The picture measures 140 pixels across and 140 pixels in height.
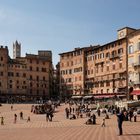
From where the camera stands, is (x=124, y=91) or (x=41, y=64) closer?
(x=124, y=91)

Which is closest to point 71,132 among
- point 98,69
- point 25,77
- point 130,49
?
point 130,49

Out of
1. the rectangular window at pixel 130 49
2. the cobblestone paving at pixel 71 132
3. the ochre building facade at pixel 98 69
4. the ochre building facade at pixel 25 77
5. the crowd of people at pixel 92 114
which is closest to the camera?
the cobblestone paving at pixel 71 132

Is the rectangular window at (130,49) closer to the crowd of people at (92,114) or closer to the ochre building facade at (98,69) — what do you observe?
the ochre building facade at (98,69)

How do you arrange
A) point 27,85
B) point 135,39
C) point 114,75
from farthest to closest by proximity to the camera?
point 27,85
point 114,75
point 135,39

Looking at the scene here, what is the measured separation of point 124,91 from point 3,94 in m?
40.9

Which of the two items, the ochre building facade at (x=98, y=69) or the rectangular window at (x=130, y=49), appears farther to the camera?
the ochre building facade at (x=98, y=69)

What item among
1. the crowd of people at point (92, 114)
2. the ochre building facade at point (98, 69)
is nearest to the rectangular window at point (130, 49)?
the ochre building facade at point (98, 69)

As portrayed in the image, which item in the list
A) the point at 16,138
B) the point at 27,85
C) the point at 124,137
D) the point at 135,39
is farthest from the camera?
the point at 27,85

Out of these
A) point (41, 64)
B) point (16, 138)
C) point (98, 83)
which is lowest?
point (16, 138)

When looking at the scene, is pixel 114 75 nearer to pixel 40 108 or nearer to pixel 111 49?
pixel 111 49

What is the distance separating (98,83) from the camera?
90.1 m

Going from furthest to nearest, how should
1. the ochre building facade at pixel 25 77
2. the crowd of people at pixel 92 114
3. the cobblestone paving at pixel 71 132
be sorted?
the ochre building facade at pixel 25 77 < the crowd of people at pixel 92 114 < the cobblestone paving at pixel 71 132

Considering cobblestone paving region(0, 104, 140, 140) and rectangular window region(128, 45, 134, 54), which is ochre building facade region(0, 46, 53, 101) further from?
cobblestone paving region(0, 104, 140, 140)

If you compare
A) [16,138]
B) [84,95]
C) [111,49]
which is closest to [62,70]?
[84,95]
